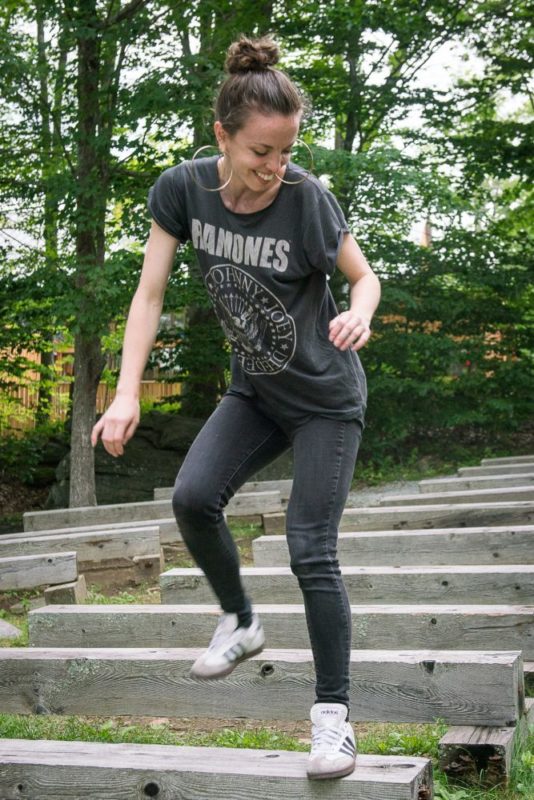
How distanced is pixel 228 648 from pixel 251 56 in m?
1.81

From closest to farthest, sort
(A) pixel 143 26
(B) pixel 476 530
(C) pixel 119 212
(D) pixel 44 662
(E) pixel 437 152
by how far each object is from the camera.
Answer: (D) pixel 44 662 → (B) pixel 476 530 → (A) pixel 143 26 → (C) pixel 119 212 → (E) pixel 437 152

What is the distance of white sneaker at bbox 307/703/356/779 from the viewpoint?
2836mm

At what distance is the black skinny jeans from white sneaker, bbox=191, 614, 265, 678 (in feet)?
0.68

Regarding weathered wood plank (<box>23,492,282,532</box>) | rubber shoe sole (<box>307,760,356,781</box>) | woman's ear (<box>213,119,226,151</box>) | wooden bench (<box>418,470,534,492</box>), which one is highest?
woman's ear (<box>213,119,226,151</box>)

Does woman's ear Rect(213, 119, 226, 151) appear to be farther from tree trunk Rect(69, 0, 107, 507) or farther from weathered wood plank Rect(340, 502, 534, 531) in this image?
tree trunk Rect(69, 0, 107, 507)

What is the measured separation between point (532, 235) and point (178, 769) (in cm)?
1459

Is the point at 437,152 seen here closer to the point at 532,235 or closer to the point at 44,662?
the point at 532,235

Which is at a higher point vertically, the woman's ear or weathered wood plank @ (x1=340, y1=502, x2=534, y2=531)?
the woman's ear

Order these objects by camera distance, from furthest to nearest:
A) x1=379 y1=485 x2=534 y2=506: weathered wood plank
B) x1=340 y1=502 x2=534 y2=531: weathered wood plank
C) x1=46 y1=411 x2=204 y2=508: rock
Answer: x1=46 y1=411 x2=204 y2=508: rock → x1=379 y1=485 x2=534 y2=506: weathered wood plank → x1=340 y1=502 x2=534 y2=531: weathered wood plank

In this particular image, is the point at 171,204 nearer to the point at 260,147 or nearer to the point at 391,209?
the point at 260,147

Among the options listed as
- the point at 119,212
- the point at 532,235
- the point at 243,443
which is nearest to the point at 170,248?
the point at 243,443

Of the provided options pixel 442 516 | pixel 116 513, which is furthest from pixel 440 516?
pixel 116 513

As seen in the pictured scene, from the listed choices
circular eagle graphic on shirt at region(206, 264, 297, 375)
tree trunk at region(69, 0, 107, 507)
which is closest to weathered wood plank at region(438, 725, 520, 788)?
circular eagle graphic on shirt at region(206, 264, 297, 375)

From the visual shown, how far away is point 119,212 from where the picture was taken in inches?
436
